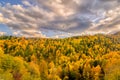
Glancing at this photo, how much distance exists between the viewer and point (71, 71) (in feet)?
513

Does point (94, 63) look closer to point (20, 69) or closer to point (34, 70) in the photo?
point (34, 70)

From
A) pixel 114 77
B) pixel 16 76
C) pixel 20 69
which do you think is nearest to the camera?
pixel 114 77

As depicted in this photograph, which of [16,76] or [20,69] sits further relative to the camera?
[20,69]

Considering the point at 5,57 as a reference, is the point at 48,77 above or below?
below

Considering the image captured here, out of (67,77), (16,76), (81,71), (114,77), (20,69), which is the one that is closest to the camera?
(114,77)

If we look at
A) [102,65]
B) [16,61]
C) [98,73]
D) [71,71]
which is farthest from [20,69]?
[102,65]

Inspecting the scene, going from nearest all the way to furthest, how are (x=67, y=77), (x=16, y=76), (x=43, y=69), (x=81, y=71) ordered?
1. (x=16, y=76)
2. (x=67, y=77)
3. (x=81, y=71)
4. (x=43, y=69)

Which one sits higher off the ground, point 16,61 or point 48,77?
point 16,61

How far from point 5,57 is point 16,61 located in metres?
6.22

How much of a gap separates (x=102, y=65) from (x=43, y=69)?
39.1 m

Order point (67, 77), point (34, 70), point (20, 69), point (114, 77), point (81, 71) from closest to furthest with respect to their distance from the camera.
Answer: point (114, 77) < point (20, 69) < point (34, 70) < point (67, 77) < point (81, 71)

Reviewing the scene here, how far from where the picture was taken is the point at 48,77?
14650 cm

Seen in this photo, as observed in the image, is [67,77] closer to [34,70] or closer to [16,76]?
[34,70]

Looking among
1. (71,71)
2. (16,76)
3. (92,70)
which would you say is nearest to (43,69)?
(71,71)
